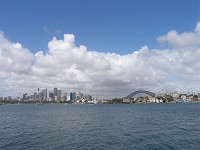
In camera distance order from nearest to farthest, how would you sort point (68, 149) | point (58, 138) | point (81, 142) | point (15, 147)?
point (68, 149), point (15, 147), point (81, 142), point (58, 138)

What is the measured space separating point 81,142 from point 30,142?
1045 cm

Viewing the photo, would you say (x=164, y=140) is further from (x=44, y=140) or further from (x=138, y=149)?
Answer: (x=44, y=140)

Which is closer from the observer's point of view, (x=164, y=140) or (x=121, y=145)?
(x=121, y=145)

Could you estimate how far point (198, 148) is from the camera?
151 ft

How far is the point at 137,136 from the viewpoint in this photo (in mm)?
59094

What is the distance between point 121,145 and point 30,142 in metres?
18.6

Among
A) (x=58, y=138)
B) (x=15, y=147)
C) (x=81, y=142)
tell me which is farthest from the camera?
(x=58, y=138)

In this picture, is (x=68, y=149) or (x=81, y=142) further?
(x=81, y=142)

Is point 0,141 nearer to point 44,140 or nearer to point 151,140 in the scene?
point 44,140

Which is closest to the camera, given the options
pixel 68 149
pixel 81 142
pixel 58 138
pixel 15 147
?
pixel 68 149

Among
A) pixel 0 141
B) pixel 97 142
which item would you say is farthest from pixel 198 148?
pixel 0 141

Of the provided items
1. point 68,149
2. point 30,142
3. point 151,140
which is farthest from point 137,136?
point 30,142

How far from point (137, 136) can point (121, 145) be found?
11217mm

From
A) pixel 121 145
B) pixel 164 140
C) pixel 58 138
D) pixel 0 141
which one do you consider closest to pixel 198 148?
pixel 164 140
